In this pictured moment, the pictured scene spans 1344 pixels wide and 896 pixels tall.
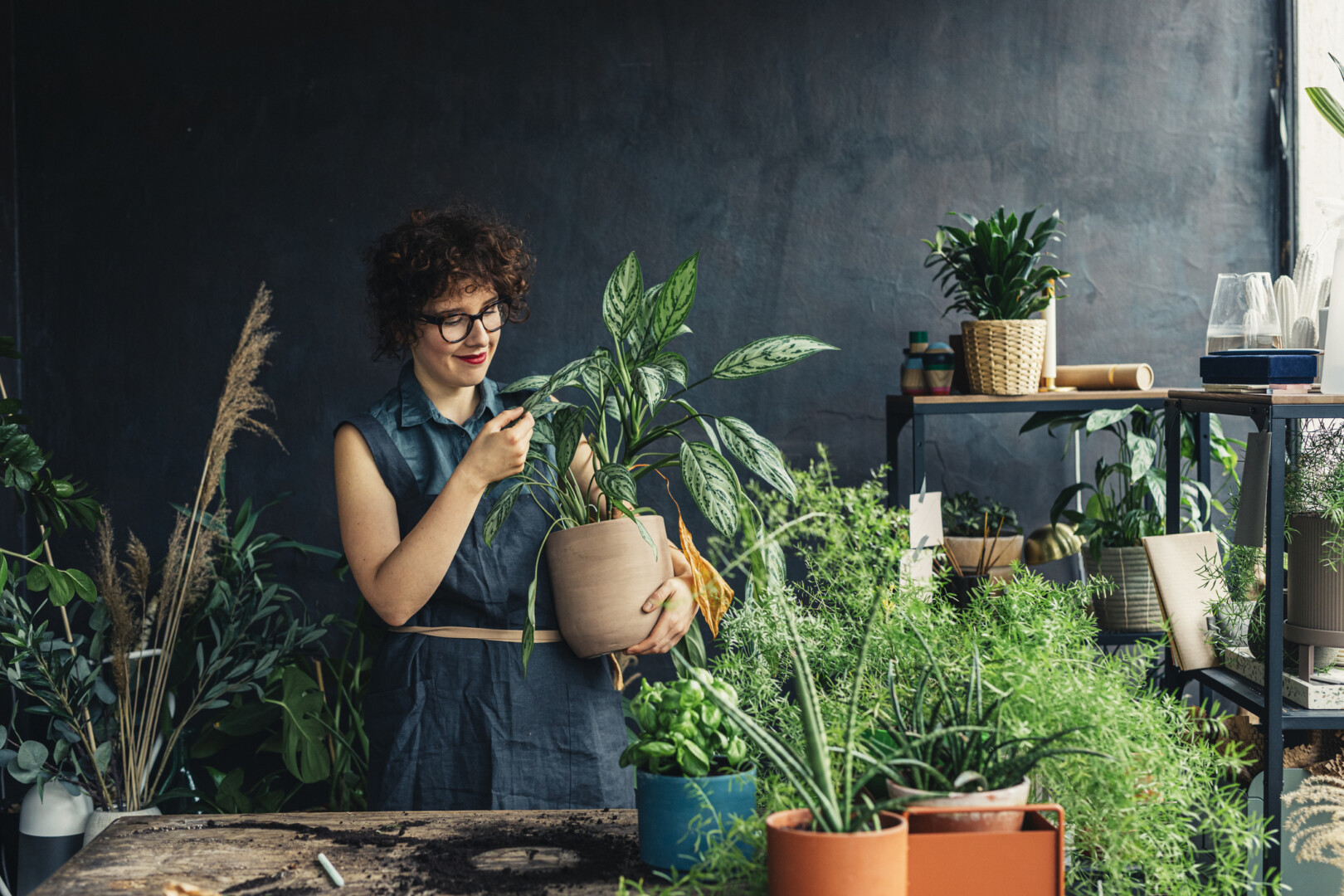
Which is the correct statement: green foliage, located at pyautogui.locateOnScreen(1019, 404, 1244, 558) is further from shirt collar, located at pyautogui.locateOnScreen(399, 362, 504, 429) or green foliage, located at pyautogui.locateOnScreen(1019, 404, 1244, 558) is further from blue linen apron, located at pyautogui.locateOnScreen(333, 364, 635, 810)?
shirt collar, located at pyautogui.locateOnScreen(399, 362, 504, 429)

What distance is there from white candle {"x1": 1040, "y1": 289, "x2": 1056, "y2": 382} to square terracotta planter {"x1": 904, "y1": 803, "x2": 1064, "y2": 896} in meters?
1.84

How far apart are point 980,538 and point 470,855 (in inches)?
70.3

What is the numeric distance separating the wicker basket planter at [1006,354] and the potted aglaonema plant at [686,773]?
5.30 feet

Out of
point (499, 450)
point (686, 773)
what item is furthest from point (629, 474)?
point (686, 773)

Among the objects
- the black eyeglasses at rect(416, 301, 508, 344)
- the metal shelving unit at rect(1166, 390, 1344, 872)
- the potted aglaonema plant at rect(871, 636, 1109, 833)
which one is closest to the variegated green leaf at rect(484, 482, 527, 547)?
the black eyeglasses at rect(416, 301, 508, 344)

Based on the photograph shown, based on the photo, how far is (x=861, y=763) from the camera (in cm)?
96

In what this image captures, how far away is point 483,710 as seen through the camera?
5.79ft

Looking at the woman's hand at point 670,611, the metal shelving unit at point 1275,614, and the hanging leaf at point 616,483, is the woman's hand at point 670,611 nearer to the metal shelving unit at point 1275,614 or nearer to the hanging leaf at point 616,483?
the hanging leaf at point 616,483

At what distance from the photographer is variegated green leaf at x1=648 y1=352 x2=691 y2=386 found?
157cm

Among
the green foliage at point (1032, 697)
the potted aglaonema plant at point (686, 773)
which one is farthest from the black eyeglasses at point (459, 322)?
the potted aglaonema plant at point (686, 773)

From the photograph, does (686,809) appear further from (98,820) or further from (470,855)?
(98,820)

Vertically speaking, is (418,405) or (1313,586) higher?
(418,405)

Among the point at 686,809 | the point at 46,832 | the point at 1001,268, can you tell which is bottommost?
the point at 46,832

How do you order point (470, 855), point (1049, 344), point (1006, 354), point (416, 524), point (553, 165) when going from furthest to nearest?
point (553, 165) < point (1049, 344) < point (1006, 354) < point (416, 524) < point (470, 855)
